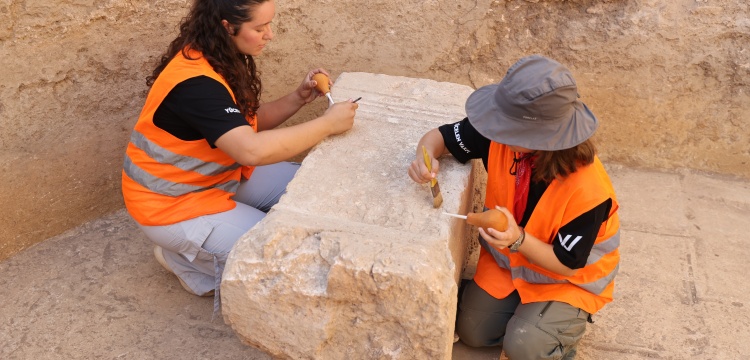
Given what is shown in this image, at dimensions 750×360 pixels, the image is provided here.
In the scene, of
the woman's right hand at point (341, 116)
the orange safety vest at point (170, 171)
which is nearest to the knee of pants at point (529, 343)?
the woman's right hand at point (341, 116)

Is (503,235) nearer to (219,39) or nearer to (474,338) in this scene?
(474,338)

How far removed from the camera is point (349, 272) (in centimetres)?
213

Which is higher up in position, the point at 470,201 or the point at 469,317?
the point at 470,201

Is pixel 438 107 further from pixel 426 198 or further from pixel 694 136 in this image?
pixel 694 136

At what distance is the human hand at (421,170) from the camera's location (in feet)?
8.08

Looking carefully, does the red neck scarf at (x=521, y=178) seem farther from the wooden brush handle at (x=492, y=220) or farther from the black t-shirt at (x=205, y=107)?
the black t-shirt at (x=205, y=107)

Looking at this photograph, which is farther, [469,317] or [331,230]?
[469,317]

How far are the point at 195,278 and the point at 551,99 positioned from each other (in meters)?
1.56

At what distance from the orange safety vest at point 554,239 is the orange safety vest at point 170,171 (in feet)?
3.26

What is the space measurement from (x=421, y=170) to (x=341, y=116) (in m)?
0.44

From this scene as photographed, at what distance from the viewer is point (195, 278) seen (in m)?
2.97

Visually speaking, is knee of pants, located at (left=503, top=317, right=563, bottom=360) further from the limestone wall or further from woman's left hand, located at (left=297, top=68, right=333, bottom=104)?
the limestone wall

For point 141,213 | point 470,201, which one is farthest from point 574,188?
point 141,213

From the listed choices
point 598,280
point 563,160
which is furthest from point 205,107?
point 598,280
